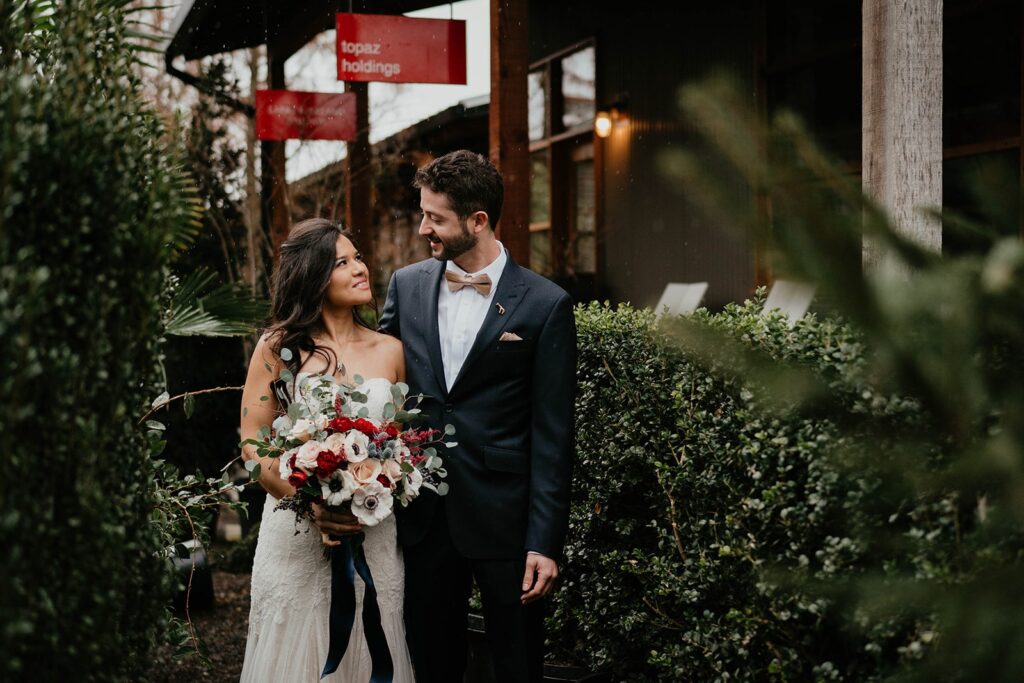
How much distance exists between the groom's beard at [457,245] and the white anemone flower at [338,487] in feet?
2.59

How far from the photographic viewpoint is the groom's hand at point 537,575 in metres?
3.22

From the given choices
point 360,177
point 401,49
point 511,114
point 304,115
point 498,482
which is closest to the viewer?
point 498,482

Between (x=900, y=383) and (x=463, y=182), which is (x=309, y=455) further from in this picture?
(x=900, y=383)

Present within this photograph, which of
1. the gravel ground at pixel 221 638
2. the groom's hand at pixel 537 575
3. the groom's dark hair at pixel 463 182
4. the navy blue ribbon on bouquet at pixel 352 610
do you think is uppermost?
the groom's dark hair at pixel 463 182

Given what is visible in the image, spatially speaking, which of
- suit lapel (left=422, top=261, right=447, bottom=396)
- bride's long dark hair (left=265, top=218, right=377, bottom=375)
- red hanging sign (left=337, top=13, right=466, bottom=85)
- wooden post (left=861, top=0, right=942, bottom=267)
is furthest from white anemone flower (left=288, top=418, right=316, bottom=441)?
red hanging sign (left=337, top=13, right=466, bottom=85)

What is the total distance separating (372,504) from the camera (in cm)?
314

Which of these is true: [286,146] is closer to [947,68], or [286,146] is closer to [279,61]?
[279,61]

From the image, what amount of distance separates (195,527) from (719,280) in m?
5.31

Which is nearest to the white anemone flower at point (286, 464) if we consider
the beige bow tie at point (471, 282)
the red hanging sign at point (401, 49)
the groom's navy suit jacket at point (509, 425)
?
the groom's navy suit jacket at point (509, 425)

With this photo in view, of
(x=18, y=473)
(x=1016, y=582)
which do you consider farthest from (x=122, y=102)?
(x=1016, y=582)

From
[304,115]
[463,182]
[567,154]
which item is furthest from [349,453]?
[567,154]

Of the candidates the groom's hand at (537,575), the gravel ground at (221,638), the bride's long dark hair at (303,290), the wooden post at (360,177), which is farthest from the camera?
the wooden post at (360,177)

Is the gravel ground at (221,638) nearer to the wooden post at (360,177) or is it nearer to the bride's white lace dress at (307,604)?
the bride's white lace dress at (307,604)

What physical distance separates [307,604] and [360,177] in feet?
16.7
